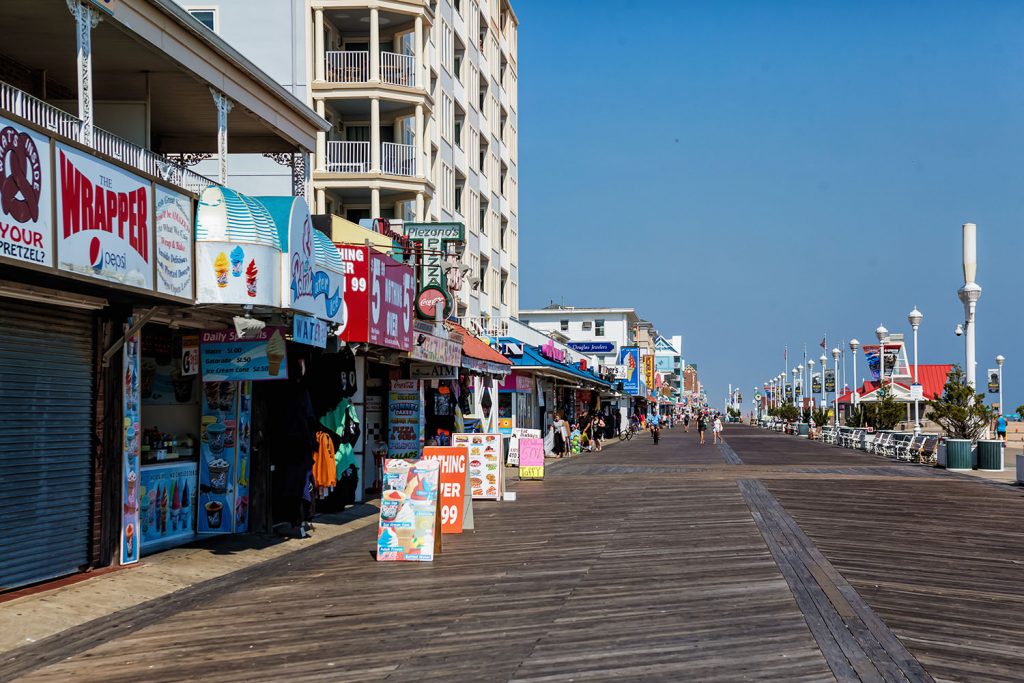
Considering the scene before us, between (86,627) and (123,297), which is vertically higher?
(123,297)

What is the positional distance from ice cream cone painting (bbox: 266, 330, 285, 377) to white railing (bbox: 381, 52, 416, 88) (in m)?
21.4

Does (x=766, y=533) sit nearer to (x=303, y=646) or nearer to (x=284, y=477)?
(x=284, y=477)

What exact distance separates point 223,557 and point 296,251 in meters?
4.02

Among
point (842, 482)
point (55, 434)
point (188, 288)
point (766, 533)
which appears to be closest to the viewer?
point (55, 434)

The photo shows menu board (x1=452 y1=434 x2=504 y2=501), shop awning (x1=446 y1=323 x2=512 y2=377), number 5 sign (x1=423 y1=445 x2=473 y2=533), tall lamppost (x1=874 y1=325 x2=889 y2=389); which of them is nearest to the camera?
number 5 sign (x1=423 y1=445 x2=473 y2=533)

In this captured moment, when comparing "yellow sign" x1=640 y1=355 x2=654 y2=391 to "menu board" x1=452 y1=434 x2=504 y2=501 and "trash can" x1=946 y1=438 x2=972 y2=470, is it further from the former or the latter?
"menu board" x1=452 y1=434 x2=504 y2=501

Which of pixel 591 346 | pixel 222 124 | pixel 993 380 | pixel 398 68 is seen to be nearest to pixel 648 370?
pixel 591 346

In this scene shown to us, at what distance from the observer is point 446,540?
16.1 m

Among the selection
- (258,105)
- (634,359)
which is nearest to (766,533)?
(258,105)

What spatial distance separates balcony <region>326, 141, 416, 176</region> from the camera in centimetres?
3488

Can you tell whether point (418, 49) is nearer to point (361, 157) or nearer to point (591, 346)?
point (361, 157)

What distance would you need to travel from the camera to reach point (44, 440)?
11.8m

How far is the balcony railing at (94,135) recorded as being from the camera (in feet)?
35.9

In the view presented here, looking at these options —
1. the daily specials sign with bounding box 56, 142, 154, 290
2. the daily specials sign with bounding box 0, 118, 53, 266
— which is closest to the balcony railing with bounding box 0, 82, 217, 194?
the daily specials sign with bounding box 56, 142, 154, 290
